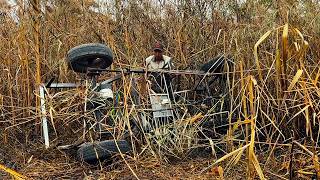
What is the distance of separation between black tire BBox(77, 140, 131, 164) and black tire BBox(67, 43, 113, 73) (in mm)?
882

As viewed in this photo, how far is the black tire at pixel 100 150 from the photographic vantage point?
3628 millimetres

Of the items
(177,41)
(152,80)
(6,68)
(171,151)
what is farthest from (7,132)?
(177,41)

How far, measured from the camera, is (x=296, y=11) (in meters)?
4.60

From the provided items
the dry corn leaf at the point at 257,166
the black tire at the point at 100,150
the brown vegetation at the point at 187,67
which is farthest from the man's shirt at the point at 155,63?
the dry corn leaf at the point at 257,166

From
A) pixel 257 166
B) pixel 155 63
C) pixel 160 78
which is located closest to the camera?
pixel 257 166

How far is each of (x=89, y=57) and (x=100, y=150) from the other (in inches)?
38.9

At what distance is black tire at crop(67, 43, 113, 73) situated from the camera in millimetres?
4172

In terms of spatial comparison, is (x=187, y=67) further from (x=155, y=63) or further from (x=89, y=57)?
(x=89, y=57)

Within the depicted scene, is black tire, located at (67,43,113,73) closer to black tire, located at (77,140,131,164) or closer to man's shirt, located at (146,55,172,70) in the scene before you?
black tire, located at (77,140,131,164)

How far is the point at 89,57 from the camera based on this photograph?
4.20 meters

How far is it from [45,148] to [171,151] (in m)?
1.27

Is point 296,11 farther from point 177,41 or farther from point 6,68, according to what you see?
point 6,68

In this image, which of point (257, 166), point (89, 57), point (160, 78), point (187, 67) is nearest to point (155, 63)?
point (187, 67)

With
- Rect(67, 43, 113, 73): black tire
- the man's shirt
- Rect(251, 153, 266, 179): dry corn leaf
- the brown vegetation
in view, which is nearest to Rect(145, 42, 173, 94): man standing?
the man's shirt
